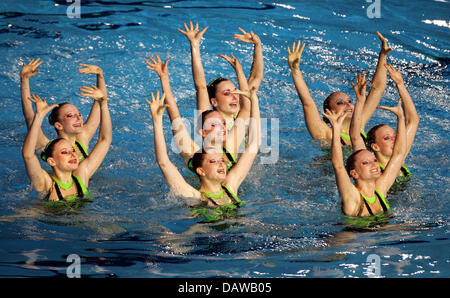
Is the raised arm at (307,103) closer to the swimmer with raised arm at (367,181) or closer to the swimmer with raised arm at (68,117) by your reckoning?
the swimmer with raised arm at (367,181)

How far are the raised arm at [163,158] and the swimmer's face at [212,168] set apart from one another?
19 cm

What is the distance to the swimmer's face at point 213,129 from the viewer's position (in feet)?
20.5

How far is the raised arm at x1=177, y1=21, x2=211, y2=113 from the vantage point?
6.53 meters

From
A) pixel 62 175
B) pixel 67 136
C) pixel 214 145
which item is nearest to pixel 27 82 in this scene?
pixel 67 136

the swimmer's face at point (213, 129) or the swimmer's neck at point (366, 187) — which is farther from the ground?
the swimmer's face at point (213, 129)

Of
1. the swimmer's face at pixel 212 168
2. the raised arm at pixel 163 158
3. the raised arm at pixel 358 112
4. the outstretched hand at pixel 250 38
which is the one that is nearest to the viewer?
the raised arm at pixel 163 158

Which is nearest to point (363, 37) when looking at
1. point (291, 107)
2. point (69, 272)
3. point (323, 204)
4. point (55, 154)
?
point (291, 107)

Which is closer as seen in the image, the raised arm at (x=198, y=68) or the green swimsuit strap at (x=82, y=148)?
the raised arm at (x=198, y=68)

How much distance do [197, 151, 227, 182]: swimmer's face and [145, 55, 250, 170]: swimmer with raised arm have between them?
26 cm

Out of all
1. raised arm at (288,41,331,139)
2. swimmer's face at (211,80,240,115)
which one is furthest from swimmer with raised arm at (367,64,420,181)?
swimmer's face at (211,80,240,115)

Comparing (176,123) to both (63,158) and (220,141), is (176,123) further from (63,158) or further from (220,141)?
(63,158)

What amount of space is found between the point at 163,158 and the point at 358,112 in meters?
1.87
